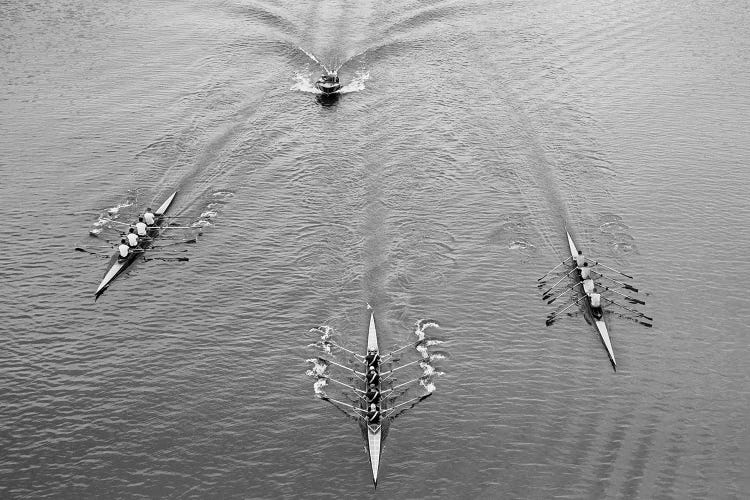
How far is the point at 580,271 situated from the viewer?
37969mm

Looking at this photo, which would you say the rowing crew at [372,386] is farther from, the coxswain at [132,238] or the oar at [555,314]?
the coxswain at [132,238]

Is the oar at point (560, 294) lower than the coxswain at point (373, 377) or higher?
higher

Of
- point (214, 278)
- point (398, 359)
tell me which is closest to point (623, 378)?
point (398, 359)

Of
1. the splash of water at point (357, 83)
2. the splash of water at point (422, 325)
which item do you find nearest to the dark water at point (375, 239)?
the splash of water at point (357, 83)

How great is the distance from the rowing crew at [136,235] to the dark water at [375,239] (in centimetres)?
102

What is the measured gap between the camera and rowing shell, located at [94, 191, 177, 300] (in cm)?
3803

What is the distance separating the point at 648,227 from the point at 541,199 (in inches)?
244

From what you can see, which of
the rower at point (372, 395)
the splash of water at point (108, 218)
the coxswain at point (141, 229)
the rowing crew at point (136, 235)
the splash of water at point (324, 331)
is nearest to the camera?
the rower at point (372, 395)

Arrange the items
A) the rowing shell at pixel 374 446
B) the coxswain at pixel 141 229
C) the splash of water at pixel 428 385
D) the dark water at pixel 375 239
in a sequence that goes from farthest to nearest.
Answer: the coxswain at pixel 141 229 → the splash of water at pixel 428 385 → the dark water at pixel 375 239 → the rowing shell at pixel 374 446

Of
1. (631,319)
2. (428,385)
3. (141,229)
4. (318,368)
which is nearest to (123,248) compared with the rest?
(141,229)

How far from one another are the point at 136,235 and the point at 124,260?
1.52 m

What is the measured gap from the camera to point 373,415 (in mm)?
29578

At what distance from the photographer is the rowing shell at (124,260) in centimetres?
3803

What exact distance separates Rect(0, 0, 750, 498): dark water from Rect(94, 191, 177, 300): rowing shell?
0.47 meters
